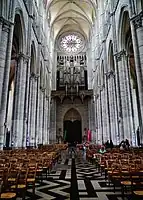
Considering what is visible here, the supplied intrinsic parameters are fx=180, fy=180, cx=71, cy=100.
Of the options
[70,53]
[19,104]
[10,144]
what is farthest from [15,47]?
[70,53]

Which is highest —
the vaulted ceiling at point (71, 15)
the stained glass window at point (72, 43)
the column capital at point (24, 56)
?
the vaulted ceiling at point (71, 15)

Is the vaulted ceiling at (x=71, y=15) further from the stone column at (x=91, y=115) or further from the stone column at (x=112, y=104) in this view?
the stone column at (x=91, y=115)

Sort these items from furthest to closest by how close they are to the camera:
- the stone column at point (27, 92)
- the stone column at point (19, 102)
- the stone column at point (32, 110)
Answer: the stone column at point (32, 110) → the stone column at point (27, 92) → the stone column at point (19, 102)

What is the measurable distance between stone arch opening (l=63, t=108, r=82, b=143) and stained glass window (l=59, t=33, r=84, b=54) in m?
14.4

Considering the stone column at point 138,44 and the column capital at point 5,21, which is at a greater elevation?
the column capital at point 5,21

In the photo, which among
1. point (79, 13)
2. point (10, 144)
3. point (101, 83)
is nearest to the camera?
point (10, 144)

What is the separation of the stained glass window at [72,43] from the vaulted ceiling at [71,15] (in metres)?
1.49

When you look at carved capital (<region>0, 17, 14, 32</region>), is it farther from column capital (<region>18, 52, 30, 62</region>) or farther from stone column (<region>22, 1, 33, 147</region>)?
stone column (<region>22, 1, 33, 147</region>)

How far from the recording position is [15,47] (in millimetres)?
20344

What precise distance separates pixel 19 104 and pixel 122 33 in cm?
1172

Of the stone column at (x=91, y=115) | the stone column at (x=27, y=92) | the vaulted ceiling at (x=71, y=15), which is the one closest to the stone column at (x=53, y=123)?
the stone column at (x=91, y=115)

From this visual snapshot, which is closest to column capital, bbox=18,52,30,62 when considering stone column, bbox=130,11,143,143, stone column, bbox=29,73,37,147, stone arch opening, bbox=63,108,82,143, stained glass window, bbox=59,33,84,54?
stone column, bbox=29,73,37,147

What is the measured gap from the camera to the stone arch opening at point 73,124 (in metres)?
38.2

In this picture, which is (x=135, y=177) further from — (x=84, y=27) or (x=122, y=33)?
(x=84, y=27)
